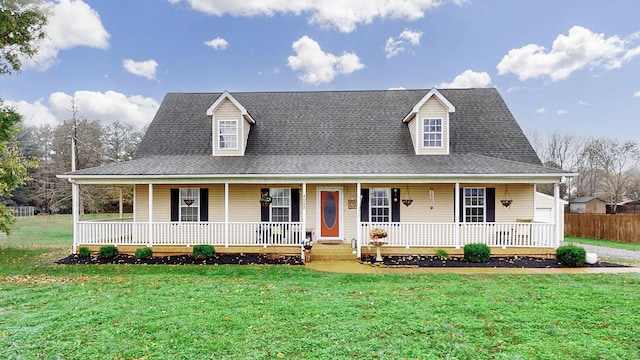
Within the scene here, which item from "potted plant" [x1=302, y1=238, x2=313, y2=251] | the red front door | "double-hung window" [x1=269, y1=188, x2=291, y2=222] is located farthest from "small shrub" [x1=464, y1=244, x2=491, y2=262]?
"double-hung window" [x1=269, y1=188, x2=291, y2=222]

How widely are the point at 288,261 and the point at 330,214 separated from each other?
267 cm

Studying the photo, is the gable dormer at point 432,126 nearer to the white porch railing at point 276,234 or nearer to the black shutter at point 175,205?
the white porch railing at point 276,234

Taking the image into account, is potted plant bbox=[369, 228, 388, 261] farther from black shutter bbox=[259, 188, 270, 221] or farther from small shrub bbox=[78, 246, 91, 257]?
small shrub bbox=[78, 246, 91, 257]

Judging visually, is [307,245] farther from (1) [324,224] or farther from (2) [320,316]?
(2) [320,316]

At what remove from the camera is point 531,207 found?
12273 millimetres

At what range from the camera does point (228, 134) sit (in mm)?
13641

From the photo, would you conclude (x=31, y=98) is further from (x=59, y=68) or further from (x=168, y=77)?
(x=168, y=77)

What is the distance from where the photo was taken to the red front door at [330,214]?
12602mm

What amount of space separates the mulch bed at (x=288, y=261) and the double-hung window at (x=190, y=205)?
1832 mm

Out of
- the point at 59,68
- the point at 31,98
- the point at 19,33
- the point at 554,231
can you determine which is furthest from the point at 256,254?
the point at 31,98

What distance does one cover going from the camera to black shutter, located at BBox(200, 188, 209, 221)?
12.8 meters

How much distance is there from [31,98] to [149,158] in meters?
28.1

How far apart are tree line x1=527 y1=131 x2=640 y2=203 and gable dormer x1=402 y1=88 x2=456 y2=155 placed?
110 feet

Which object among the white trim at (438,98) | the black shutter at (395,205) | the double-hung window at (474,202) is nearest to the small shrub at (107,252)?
the black shutter at (395,205)
